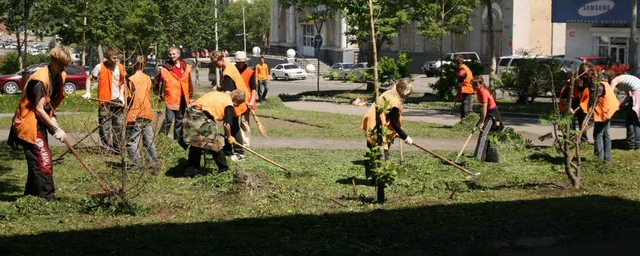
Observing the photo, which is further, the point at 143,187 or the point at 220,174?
the point at 220,174

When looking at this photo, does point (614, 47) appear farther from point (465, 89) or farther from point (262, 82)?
point (465, 89)

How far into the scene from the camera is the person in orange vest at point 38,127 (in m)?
9.02

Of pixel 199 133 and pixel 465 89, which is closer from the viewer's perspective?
pixel 199 133

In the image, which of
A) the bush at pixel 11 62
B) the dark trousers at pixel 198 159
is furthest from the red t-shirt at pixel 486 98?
the bush at pixel 11 62

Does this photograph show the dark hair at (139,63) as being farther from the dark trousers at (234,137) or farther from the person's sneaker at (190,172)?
the person's sneaker at (190,172)

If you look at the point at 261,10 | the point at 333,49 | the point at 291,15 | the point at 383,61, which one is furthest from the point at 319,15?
the point at 261,10

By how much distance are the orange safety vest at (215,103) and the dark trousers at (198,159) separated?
0.47 meters

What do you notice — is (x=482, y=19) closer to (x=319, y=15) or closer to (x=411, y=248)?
(x=319, y=15)

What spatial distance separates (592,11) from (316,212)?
38.2 m

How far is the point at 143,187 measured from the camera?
9430 mm

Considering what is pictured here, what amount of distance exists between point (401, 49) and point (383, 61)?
34512 mm

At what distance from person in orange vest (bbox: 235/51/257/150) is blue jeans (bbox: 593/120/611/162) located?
492cm

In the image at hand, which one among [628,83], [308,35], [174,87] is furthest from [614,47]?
[308,35]

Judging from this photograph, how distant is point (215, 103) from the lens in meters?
11.4
